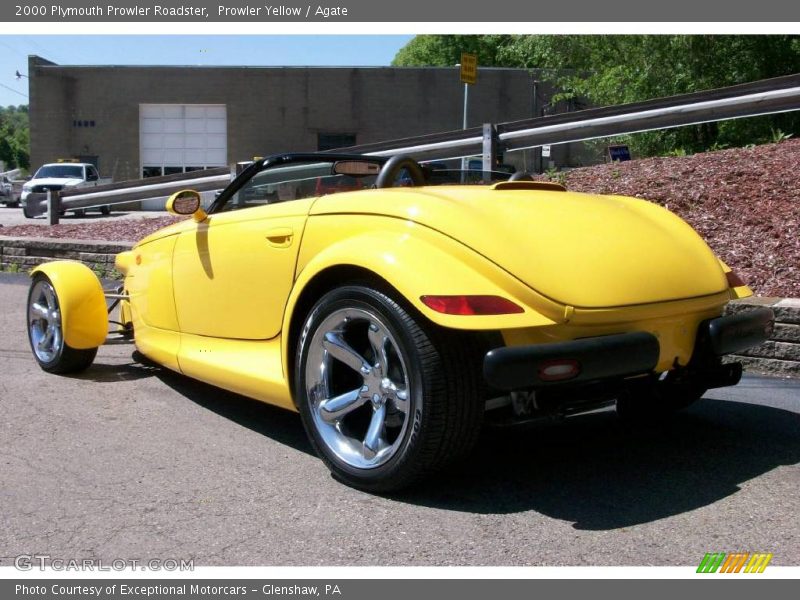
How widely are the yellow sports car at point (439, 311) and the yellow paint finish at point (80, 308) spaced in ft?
3.67

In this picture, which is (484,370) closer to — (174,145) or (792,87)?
(792,87)

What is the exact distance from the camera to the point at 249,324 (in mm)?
4121

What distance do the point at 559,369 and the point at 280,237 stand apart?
4.95 ft

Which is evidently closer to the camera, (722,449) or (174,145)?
(722,449)

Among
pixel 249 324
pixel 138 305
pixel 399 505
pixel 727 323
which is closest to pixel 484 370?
pixel 399 505

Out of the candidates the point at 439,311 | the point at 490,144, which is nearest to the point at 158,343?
the point at 439,311

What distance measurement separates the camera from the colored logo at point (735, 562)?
9.27 ft

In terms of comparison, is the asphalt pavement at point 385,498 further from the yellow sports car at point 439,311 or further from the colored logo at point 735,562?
the yellow sports car at point 439,311

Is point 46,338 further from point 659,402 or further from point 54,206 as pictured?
point 54,206

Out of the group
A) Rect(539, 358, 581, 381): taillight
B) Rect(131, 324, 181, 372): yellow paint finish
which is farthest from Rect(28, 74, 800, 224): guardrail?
Rect(539, 358, 581, 381): taillight

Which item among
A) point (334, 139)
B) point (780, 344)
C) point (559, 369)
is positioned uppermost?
point (334, 139)

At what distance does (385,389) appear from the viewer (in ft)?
11.1
